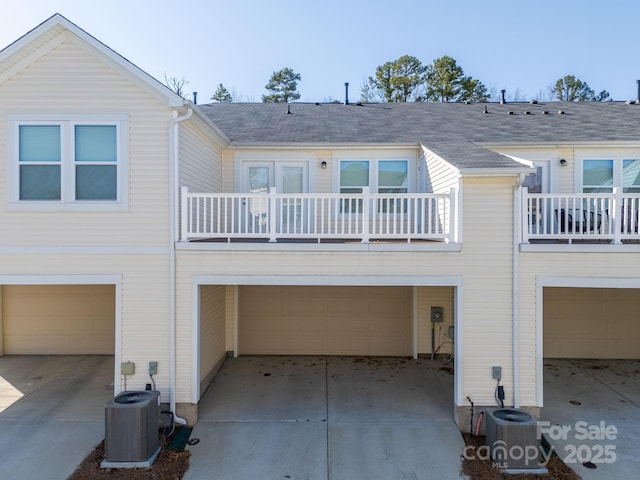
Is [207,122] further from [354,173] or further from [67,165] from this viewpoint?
[354,173]

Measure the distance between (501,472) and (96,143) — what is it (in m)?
8.04

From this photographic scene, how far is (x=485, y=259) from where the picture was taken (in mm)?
6363

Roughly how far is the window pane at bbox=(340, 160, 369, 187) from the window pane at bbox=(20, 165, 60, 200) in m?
5.76

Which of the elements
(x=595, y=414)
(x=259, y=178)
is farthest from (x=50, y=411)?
(x=595, y=414)

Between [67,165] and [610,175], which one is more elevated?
[610,175]

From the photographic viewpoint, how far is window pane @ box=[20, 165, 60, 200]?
21.3 feet

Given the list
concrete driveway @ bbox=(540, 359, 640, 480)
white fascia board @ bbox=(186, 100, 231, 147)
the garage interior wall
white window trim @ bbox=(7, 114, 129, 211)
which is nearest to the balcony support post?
white fascia board @ bbox=(186, 100, 231, 147)

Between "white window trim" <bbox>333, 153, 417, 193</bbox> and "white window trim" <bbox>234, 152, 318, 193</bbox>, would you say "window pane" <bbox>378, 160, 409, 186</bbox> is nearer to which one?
"white window trim" <bbox>333, 153, 417, 193</bbox>

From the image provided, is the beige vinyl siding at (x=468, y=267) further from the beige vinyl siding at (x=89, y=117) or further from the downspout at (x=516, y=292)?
the beige vinyl siding at (x=89, y=117)

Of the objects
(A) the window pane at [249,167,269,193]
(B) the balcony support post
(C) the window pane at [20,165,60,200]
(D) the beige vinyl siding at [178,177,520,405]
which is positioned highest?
(A) the window pane at [249,167,269,193]

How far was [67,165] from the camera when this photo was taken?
254 inches

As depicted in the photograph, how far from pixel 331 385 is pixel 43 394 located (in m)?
5.67

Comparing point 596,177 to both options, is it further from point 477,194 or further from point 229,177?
point 229,177

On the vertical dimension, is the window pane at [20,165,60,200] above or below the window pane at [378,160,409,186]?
below
